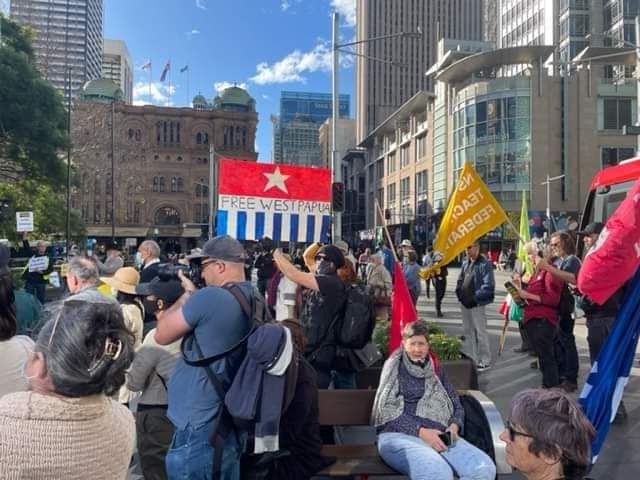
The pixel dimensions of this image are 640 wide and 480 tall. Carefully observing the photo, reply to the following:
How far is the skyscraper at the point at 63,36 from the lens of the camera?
2764cm

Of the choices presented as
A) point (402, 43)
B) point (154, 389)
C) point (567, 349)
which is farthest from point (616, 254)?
point (402, 43)

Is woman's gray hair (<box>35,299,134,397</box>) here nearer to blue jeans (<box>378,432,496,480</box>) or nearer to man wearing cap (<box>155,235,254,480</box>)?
man wearing cap (<box>155,235,254,480</box>)

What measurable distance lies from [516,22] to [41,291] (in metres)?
92.9

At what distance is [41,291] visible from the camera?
14.0 m

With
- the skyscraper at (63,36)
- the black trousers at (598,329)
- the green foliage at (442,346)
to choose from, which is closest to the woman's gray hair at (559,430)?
the green foliage at (442,346)

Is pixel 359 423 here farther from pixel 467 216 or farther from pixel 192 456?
pixel 467 216

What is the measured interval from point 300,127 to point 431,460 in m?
154

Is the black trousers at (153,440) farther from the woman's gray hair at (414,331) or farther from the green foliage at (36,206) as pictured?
the green foliage at (36,206)

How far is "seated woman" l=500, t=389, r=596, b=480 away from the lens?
2.04 m

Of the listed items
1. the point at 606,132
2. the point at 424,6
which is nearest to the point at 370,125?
the point at 424,6

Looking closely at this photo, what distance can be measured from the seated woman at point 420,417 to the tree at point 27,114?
21.2 m

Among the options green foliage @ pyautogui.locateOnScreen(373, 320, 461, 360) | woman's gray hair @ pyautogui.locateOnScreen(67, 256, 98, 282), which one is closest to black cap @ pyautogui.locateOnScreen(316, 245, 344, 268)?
green foliage @ pyautogui.locateOnScreen(373, 320, 461, 360)

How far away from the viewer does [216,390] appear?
2.86 metres

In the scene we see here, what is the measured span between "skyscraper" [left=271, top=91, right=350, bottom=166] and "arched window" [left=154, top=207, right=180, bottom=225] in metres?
41.7
